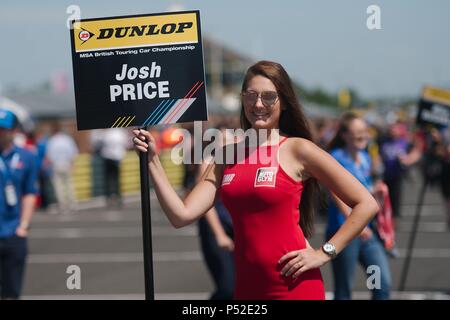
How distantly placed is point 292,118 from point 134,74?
78 cm

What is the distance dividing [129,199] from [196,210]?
73.1 feet

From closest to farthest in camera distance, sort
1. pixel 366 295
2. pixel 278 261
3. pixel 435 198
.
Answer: pixel 278 261, pixel 366 295, pixel 435 198

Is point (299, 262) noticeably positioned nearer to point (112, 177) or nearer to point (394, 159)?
point (394, 159)

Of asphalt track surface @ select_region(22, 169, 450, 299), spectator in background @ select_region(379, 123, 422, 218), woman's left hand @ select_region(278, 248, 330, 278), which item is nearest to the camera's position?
woman's left hand @ select_region(278, 248, 330, 278)

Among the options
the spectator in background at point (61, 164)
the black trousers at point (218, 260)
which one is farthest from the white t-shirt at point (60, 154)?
the black trousers at point (218, 260)

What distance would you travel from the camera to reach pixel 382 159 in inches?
689

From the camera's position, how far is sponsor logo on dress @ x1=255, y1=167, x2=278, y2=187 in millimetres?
4152

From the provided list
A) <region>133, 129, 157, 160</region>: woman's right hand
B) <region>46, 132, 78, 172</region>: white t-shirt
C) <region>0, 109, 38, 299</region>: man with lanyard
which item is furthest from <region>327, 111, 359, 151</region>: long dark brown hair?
<region>46, 132, 78, 172</region>: white t-shirt

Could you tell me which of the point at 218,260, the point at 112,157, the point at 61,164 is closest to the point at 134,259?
the point at 218,260

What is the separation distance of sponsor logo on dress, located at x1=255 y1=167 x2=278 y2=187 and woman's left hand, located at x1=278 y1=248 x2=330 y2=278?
327 millimetres

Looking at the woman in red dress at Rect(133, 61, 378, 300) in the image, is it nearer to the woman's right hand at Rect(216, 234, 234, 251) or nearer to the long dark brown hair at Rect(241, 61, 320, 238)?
the long dark brown hair at Rect(241, 61, 320, 238)

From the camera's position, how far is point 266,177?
417 cm

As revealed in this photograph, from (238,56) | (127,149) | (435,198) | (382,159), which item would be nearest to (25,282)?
(382,159)

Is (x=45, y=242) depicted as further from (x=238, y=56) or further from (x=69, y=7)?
(x=238, y=56)
